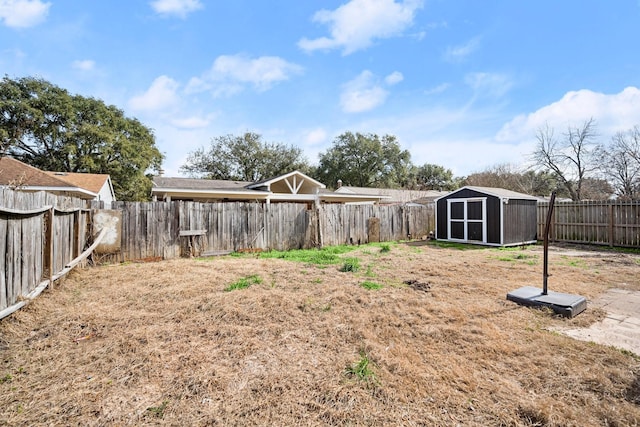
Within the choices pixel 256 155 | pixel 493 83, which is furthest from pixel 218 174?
pixel 493 83

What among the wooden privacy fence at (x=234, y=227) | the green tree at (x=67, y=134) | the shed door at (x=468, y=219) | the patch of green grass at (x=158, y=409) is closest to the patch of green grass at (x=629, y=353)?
the patch of green grass at (x=158, y=409)

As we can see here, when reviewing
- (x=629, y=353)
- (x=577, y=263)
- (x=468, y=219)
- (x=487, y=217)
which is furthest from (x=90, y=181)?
(x=577, y=263)

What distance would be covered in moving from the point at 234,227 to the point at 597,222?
13009 mm

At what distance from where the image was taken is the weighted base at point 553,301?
3484mm

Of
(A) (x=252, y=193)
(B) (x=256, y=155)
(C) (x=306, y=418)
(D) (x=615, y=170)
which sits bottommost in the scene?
(C) (x=306, y=418)

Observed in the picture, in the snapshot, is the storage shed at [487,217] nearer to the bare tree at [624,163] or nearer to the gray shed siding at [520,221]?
the gray shed siding at [520,221]

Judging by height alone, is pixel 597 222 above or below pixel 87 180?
below

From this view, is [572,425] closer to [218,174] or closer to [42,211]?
[42,211]

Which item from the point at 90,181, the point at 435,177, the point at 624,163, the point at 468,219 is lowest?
the point at 468,219

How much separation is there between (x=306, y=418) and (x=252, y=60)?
1118 centimetres

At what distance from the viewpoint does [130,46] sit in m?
8.06

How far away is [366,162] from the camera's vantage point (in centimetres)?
3328

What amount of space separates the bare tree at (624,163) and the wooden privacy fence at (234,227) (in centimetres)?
1484

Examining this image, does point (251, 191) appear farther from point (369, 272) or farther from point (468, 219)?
point (468, 219)
